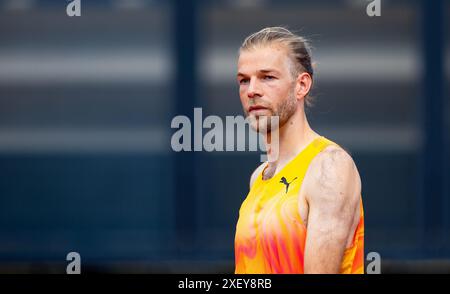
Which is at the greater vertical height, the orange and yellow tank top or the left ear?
the left ear

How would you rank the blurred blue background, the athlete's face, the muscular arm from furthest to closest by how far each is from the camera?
1. the blurred blue background
2. the athlete's face
3. the muscular arm

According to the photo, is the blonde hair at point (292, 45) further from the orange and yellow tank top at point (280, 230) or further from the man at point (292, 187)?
the orange and yellow tank top at point (280, 230)

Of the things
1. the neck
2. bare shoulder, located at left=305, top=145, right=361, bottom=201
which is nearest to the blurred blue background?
the neck

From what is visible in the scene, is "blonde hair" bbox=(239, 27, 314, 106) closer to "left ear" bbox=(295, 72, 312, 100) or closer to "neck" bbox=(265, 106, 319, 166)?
"left ear" bbox=(295, 72, 312, 100)

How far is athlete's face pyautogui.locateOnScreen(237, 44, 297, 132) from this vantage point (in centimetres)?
291

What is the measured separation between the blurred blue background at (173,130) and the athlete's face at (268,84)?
395 cm

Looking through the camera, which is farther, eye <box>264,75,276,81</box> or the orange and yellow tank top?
eye <box>264,75,276,81</box>

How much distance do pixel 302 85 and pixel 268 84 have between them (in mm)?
124

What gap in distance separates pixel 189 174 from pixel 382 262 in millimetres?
1795

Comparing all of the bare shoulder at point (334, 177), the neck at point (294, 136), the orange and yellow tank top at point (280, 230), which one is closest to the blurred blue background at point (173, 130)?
the neck at point (294, 136)

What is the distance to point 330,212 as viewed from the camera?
8.63 feet

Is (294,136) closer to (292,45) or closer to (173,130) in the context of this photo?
(292,45)

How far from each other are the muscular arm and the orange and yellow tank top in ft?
0.18

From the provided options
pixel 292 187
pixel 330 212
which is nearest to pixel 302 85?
pixel 292 187
